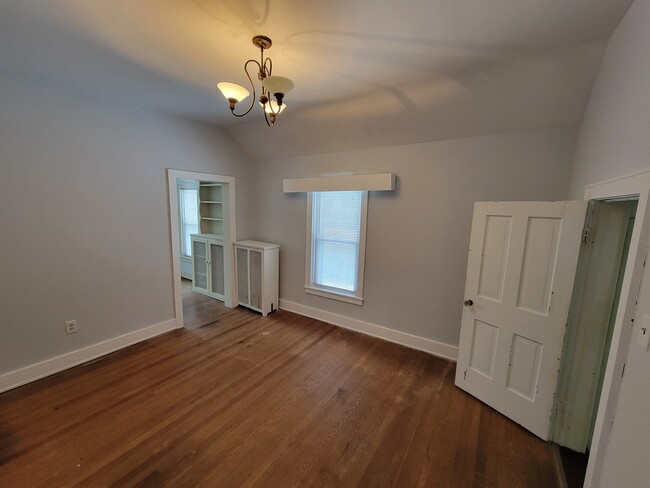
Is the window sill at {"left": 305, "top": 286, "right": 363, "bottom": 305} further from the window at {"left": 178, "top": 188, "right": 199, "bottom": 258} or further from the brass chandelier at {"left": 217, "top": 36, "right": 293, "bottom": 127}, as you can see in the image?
the window at {"left": 178, "top": 188, "right": 199, "bottom": 258}

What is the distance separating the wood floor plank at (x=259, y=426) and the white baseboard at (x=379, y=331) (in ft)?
0.43

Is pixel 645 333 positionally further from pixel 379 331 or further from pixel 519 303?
pixel 379 331

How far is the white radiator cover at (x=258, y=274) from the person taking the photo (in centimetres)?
376

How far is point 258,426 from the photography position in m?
1.90

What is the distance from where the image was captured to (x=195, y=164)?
3.34m

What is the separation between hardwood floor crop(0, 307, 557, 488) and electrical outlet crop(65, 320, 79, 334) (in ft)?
1.19

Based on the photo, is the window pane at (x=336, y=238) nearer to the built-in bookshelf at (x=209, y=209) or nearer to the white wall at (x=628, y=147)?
the white wall at (x=628, y=147)

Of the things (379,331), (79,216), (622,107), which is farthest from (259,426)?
(622,107)

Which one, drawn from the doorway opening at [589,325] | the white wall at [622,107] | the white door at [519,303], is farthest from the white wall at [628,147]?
the white door at [519,303]

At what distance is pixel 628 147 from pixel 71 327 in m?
4.26

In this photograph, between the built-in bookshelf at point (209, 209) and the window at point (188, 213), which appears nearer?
the built-in bookshelf at point (209, 209)

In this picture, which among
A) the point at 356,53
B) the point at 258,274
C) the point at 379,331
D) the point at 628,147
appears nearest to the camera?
the point at 628,147

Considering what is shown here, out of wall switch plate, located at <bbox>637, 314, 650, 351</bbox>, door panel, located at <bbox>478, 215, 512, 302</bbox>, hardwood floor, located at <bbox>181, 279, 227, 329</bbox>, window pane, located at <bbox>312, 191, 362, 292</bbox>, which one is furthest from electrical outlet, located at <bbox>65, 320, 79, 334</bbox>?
wall switch plate, located at <bbox>637, 314, 650, 351</bbox>

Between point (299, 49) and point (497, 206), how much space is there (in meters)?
1.84
